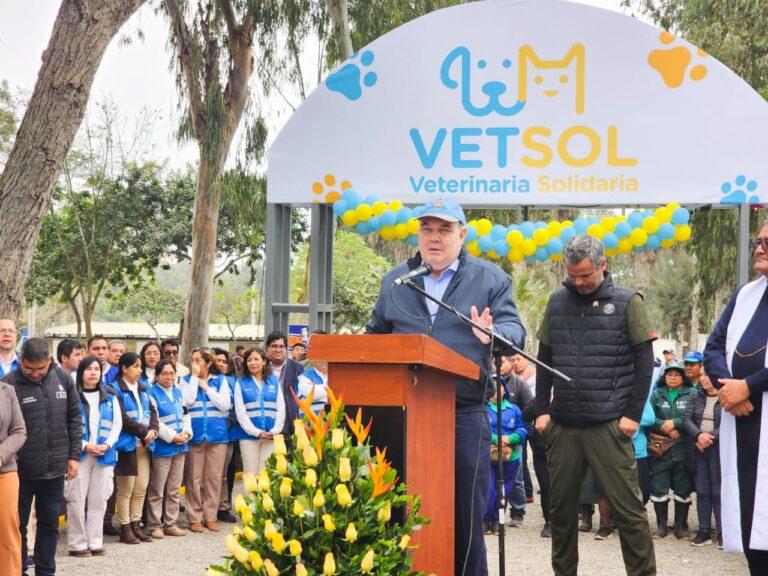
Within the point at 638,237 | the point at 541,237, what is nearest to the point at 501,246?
the point at 541,237

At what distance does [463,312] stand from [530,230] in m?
7.17

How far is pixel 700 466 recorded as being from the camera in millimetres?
10234

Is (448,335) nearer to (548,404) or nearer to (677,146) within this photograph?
(548,404)

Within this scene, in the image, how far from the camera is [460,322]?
4941mm

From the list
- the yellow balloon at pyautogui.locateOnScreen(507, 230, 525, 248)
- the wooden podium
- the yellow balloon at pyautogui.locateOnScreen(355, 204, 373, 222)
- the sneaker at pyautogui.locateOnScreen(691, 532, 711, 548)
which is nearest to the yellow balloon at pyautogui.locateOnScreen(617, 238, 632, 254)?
the yellow balloon at pyautogui.locateOnScreen(507, 230, 525, 248)

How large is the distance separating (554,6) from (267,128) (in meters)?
11.6

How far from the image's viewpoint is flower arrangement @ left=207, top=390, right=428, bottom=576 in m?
3.99

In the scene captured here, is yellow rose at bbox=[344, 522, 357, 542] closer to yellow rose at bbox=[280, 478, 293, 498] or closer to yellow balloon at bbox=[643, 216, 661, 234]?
yellow rose at bbox=[280, 478, 293, 498]

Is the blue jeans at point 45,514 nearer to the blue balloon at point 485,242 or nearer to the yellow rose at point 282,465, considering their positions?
the yellow rose at point 282,465

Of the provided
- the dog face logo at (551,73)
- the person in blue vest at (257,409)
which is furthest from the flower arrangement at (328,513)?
the dog face logo at (551,73)

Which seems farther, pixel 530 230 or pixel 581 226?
pixel 581 226

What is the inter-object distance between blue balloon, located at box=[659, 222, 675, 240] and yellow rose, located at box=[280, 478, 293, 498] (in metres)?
8.30

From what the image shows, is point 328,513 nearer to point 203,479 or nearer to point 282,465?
point 282,465

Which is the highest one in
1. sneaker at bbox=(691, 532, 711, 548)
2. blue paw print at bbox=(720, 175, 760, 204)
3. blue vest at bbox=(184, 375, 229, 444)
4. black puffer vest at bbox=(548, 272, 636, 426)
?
blue paw print at bbox=(720, 175, 760, 204)
